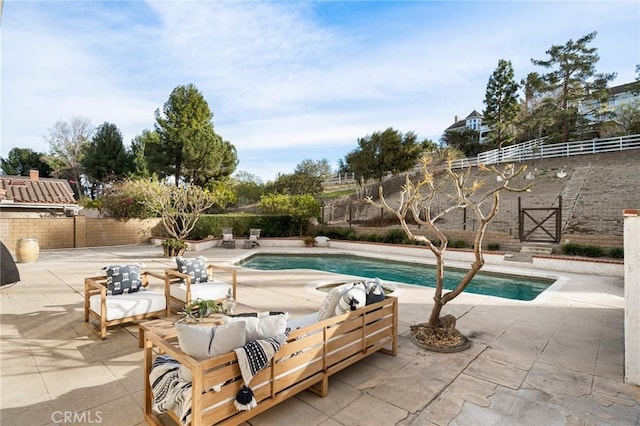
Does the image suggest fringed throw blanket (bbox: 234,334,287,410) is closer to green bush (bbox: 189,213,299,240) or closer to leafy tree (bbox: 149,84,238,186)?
green bush (bbox: 189,213,299,240)

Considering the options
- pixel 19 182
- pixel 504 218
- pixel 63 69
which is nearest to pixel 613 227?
pixel 504 218

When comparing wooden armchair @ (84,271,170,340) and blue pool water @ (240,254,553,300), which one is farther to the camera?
blue pool water @ (240,254,553,300)

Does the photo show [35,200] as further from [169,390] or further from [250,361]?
[250,361]

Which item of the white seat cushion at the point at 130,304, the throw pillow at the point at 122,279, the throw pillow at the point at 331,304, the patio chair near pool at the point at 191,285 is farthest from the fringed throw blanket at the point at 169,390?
the throw pillow at the point at 122,279

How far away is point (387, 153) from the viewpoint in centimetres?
2344

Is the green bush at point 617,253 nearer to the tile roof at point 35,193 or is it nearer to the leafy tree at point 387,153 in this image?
the leafy tree at point 387,153

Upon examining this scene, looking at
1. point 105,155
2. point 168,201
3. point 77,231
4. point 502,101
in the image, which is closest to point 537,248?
point 168,201

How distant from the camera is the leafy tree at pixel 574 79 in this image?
24125 millimetres

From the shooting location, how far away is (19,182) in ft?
55.3

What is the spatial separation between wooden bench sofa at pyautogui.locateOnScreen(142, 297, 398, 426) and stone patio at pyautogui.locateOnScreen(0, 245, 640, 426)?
225 mm

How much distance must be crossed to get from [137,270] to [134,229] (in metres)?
12.7

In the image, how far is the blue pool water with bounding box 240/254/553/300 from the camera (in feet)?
28.1

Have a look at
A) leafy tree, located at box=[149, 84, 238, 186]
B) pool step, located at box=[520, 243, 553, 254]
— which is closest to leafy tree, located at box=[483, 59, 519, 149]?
pool step, located at box=[520, 243, 553, 254]

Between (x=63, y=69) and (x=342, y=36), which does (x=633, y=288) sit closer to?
(x=342, y=36)
